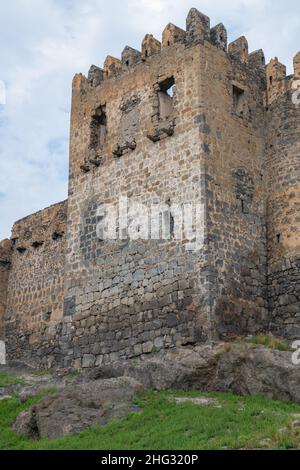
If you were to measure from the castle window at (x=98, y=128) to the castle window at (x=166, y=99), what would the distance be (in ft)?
6.79

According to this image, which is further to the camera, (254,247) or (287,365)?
(254,247)

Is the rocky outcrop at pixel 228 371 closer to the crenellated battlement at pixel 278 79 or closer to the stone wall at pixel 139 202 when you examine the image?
the stone wall at pixel 139 202

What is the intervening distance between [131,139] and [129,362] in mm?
5577

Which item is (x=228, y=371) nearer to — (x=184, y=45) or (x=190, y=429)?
(x=190, y=429)

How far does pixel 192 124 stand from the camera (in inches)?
709

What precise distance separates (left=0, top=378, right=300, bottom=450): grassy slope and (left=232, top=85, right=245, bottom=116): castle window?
7357 mm

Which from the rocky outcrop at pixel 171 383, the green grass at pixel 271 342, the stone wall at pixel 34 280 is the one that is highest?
the stone wall at pixel 34 280

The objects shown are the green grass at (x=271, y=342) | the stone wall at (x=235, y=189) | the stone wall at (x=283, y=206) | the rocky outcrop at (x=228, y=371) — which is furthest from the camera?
the stone wall at (x=283, y=206)

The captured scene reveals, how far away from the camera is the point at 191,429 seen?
12.8 m

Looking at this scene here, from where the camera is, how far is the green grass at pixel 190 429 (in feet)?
38.2

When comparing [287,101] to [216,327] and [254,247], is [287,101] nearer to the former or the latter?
[254,247]

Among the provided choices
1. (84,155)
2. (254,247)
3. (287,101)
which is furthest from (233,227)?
(84,155)

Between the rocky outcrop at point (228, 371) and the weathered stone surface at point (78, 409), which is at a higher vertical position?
the rocky outcrop at point (228, 371)

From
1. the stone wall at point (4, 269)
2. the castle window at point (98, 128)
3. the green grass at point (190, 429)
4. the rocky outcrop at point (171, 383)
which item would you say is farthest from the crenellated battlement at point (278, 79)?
the stone wall at point (4, 269)
